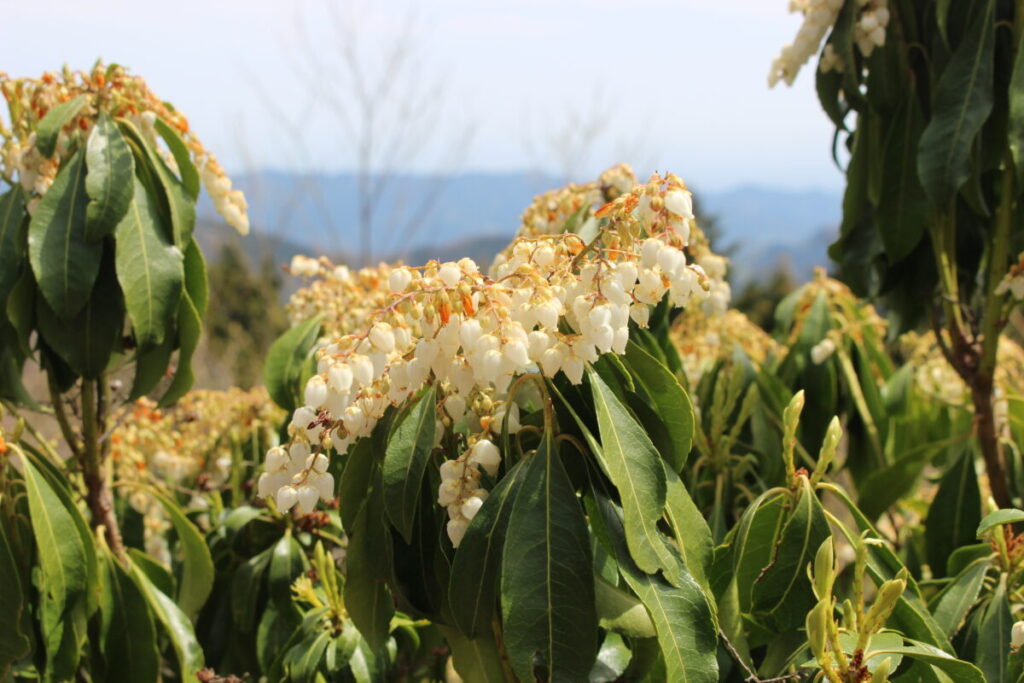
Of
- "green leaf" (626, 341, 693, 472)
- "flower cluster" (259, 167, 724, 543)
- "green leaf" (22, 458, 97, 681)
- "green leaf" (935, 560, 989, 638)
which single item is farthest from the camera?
"green leaf" (22, 458, 97, 681)

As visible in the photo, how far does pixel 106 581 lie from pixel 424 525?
94 cm

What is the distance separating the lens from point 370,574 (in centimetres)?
127

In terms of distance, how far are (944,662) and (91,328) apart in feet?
4.99

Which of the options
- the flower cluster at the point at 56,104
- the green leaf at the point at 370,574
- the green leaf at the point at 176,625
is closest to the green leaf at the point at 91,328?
the flower cluster at the point at 56,104

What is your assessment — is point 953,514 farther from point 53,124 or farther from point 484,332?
point 53,124

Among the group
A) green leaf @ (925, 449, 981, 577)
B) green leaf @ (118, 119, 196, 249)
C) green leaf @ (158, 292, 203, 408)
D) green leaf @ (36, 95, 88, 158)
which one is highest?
green leaf @ (36, 95, 88, 158)

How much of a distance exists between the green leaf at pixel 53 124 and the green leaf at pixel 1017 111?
5.49 ft

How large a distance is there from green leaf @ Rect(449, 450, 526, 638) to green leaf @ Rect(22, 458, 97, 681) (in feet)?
2.79

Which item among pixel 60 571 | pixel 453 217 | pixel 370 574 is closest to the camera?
pixel 370 574

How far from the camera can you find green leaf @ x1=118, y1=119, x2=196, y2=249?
1.83m

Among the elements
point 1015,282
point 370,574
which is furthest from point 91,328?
point 1015,282

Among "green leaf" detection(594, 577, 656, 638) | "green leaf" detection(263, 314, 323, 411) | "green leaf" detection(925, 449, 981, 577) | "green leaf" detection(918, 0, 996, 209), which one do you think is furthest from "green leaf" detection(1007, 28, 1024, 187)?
"green leaf" detection(263, 314, 323, 411)

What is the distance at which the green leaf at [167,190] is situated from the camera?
1830mm

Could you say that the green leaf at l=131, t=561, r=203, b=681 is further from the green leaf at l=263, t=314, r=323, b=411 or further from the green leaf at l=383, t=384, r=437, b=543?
the green leaf at l=383, t=384, r=437, b=543
